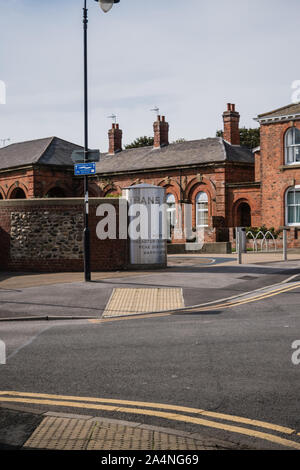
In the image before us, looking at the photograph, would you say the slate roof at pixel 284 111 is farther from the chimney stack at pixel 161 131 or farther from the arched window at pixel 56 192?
the arched window at pixel 56 192

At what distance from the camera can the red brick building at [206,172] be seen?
125ft

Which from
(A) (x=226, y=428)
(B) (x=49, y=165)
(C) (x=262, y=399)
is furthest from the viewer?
(B) (x=49, y=165)

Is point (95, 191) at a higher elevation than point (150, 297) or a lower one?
higher

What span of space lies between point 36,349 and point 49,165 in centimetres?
4097

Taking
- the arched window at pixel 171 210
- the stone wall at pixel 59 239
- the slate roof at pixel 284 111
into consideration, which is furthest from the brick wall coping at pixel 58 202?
the arched window at pixel 171 210

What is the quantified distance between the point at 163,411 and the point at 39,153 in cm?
4591

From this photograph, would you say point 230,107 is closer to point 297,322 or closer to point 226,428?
point 297,322

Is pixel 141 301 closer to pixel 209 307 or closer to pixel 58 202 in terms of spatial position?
pixel 209 307

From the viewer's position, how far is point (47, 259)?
69.6ft

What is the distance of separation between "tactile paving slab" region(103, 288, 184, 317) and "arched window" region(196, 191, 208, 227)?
3009cm

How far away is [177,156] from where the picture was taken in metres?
48.1

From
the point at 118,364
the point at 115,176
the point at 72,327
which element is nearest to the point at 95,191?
the point at 115,176

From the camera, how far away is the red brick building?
1496 inches

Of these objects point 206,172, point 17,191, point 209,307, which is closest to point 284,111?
point 206,172
